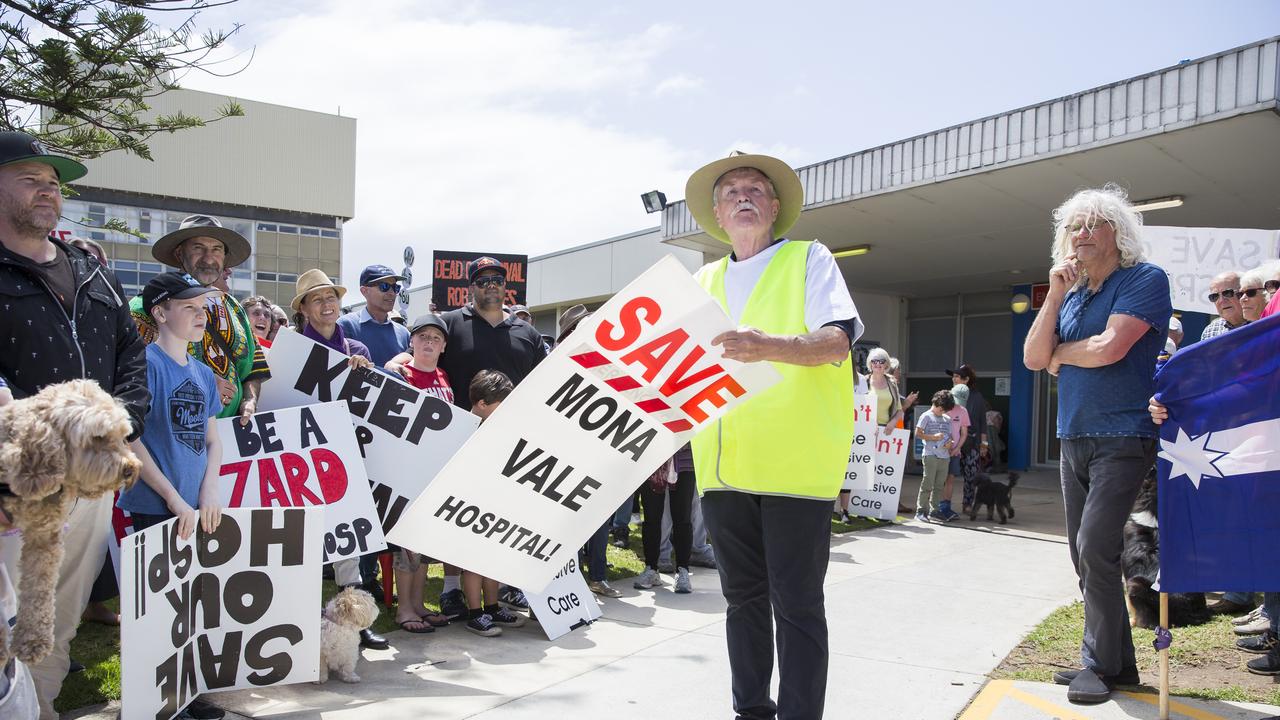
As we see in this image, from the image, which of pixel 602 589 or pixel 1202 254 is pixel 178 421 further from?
pixel 1202 254

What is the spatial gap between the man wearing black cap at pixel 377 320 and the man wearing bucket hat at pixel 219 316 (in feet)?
5.09

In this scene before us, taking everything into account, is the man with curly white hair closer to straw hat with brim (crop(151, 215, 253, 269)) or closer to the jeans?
the jeans

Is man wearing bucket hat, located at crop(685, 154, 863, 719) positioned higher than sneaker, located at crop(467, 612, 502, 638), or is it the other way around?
man wearing bucket hat, located at crop(685, 154, 863, 719)

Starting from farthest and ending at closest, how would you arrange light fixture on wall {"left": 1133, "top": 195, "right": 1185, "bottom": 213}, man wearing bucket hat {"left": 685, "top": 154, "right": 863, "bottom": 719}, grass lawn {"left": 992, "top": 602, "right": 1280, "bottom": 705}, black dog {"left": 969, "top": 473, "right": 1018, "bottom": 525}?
light fixture on wall {"left": 1133, "top": 195, "right": 1185, "bottom": 213}
black dog {"left": 969, "top": 473, "right": 1018, "bottom": 525}
grass lawn {"left": 992, "top": 602, "right": 1280, "bottom": 705}
man wearing bucket hat {"left": 685, "top": 154, "right": 863, "bottom": 719}

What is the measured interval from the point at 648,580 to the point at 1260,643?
12.3 ft

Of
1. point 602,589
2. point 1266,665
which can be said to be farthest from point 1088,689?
point 602,589

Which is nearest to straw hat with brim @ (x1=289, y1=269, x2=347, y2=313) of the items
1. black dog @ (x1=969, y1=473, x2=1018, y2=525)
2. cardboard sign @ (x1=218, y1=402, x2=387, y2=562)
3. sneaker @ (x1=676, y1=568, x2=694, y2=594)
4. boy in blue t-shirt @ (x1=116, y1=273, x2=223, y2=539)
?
cardboard sign @ (x1=218, y1=402, x2=387, y2=562)

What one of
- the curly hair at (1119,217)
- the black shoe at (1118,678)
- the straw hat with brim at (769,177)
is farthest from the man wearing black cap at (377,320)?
the black shoe at (1118,678)

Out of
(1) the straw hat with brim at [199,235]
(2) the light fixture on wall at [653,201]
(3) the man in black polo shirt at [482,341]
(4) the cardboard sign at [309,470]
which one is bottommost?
(4) the cardboard sign at [309,470]

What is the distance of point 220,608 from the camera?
3535 millimetres

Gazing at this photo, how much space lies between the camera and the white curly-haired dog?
171 cm

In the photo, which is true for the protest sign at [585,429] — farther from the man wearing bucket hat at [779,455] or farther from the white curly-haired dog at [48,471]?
the white curly-haired dog at [48,471]

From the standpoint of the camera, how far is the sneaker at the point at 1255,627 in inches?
178

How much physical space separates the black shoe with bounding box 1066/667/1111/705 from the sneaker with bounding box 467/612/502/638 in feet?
9.83
